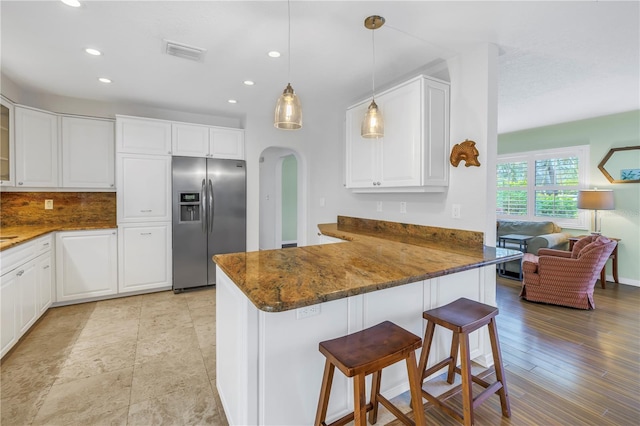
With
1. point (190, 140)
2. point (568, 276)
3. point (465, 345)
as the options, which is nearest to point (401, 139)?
point (465, 345)

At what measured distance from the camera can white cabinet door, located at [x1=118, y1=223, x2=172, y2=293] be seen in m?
3.82

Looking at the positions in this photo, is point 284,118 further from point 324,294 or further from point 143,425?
point 143,425

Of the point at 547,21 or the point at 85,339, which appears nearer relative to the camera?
the point at 547,21

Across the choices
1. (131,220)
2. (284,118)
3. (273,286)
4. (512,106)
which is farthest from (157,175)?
(512,106)

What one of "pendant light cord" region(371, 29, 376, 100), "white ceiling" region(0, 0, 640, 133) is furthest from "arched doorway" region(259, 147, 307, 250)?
"pendant light cord" region(371, 29, 376, 100)

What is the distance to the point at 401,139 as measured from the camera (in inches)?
110

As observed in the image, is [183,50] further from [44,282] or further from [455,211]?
[44,282]

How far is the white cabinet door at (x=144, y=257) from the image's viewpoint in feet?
12.5

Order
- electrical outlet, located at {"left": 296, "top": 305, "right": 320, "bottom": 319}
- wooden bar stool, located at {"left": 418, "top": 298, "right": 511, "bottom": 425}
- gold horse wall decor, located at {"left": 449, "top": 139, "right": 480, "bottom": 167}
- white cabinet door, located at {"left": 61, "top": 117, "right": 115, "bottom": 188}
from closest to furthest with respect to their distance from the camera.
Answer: electrical outlet, located at {"left": 296, "top": 305, "right": 320, "bottom": 319}
wooden bar stool, located at {"left": 418, "top": 298, "right": 511, "bottom": 425}
gold horse wall decor, located at {"left": 449, "top": 139, "right": 480, "bottom": 167}
white cabinet door, located at {"left": 61, "top": 117, "right": 115, "bottom": 188}

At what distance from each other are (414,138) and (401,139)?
0.16 meters

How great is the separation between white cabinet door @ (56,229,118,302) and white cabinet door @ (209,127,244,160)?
162cm

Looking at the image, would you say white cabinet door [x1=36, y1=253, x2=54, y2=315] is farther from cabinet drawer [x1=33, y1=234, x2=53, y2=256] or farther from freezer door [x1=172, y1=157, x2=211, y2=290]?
freezer door [x1=172, y1=157, x2=211, y2=290]

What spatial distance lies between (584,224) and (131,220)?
678 cm

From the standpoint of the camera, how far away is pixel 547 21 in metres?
2.08
